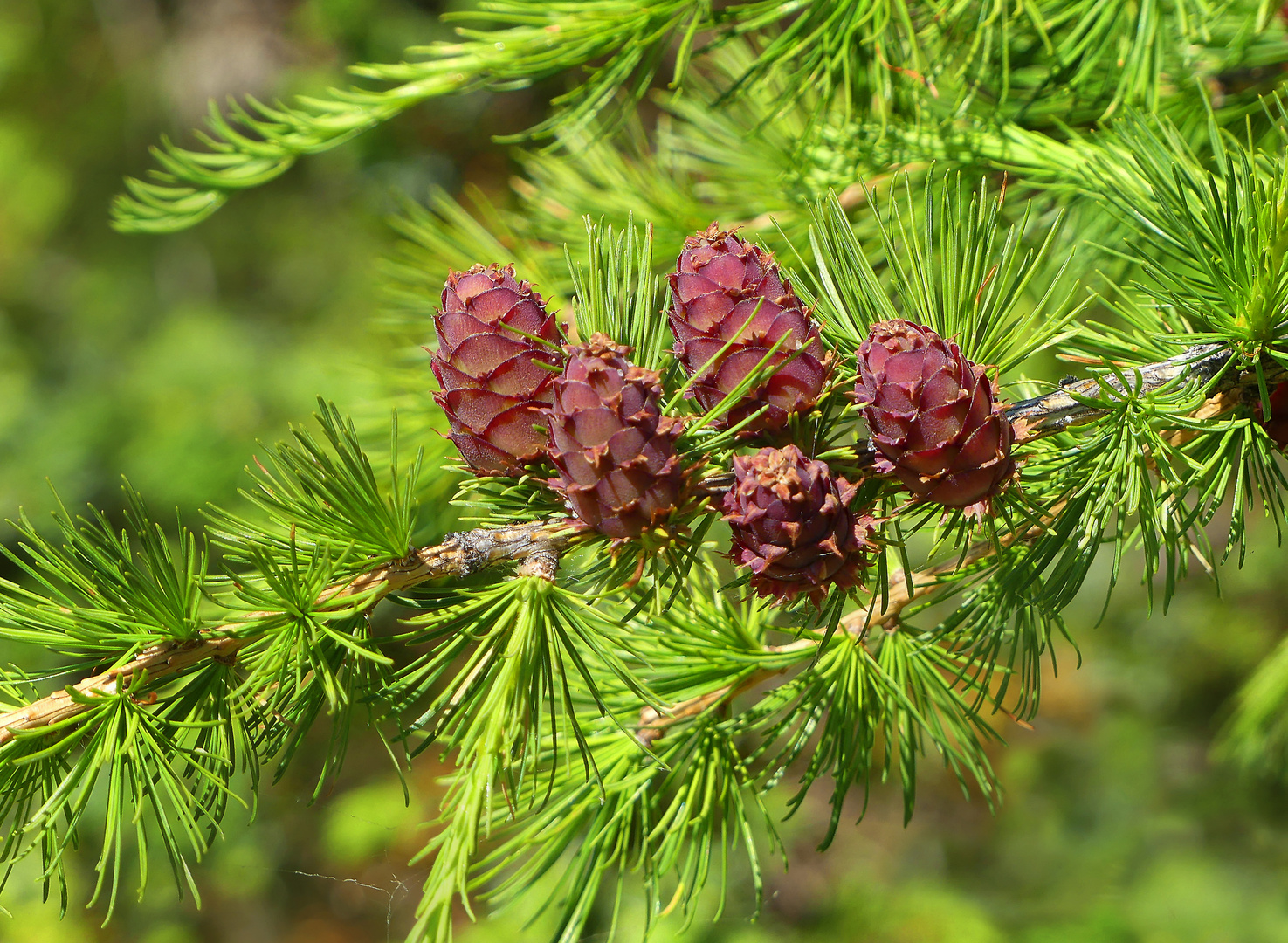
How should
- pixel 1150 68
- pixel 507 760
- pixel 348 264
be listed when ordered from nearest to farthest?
pixel 507 760, pixel 1150 68, pixel 348 264

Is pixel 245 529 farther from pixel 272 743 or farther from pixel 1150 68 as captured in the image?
pixel 1150 68

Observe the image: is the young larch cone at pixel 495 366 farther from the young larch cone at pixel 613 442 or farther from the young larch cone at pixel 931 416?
the young larch cone at pixel 931 416

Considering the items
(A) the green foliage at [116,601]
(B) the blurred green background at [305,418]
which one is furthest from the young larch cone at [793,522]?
(B) the blurred green background at [305,418]

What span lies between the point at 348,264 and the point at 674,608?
2754 mm

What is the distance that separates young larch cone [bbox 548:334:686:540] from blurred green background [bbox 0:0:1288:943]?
3.07 feet

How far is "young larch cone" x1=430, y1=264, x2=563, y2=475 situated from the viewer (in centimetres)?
40

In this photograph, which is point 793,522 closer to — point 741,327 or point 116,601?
point 741,327

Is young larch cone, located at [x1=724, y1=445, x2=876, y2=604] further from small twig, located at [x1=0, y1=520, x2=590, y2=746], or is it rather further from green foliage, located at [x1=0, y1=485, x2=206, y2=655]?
green foliage, located at [x1=0, y1=485, x2=206, y2=655]

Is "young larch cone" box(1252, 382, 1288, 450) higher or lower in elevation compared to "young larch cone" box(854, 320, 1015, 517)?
higher

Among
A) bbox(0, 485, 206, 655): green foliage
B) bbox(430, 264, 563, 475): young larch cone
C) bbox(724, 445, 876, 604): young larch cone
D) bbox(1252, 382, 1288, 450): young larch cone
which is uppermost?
bbox(1252, 382, 1288, 450): young larch cone

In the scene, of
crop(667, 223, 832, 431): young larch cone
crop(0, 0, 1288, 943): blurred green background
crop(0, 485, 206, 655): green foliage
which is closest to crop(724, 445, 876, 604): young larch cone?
crop(667, 223, 832, 431): young larch cone

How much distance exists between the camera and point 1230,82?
2.28 ft

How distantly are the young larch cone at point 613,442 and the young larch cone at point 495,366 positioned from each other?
38mm

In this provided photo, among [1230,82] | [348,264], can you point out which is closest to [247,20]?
[348,264]
